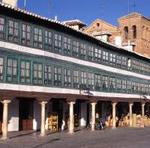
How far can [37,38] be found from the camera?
31953 mm

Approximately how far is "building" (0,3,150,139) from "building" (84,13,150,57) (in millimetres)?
21604

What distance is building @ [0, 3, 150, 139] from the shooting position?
29094 millimetres

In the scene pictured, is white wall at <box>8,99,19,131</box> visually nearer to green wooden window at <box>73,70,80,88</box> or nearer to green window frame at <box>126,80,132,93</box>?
green wooden window at <box>73,70,80,88</box>

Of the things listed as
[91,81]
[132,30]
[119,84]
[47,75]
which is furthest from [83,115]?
[132,30]

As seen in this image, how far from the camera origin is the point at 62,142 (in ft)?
92.3

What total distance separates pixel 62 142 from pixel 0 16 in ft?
29.7

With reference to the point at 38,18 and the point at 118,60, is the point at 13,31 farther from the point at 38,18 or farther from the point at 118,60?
the point at 118,60

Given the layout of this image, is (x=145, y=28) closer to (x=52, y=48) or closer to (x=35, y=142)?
A: (x=52, y=48)

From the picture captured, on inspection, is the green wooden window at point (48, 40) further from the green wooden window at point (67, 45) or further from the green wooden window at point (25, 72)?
the green wooden window at point (25, 72)

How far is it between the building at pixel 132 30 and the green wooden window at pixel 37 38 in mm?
37348

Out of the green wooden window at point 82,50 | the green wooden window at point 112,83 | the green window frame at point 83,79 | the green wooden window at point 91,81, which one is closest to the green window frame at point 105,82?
the green wooden window at point 112,83

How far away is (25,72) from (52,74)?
3.60 meters

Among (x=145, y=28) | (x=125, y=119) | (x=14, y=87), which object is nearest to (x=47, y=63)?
(x=14, y=87)

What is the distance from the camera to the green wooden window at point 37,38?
104ft
